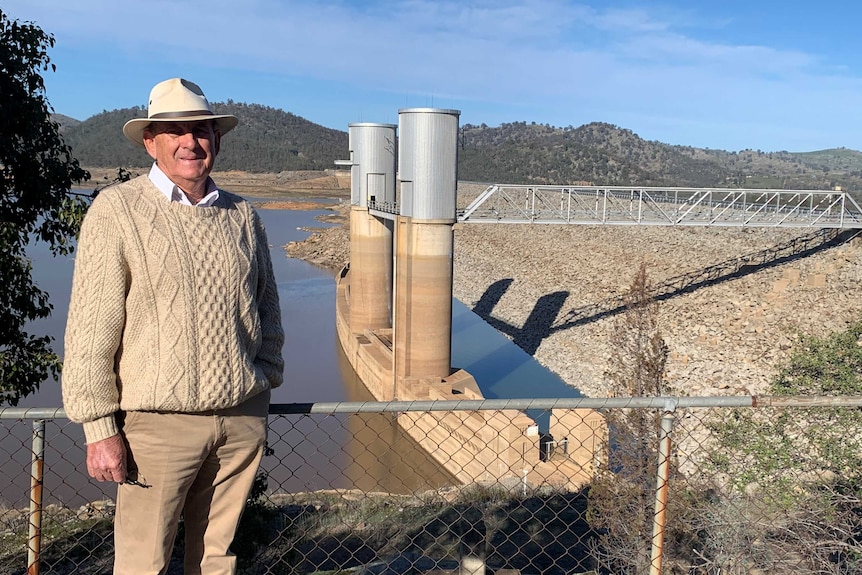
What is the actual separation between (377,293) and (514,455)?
469 inches

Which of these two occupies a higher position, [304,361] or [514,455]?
[514,455]

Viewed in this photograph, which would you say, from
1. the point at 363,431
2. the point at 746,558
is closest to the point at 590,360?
the point at 363,431

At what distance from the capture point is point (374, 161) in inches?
931

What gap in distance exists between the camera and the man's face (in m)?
2.44

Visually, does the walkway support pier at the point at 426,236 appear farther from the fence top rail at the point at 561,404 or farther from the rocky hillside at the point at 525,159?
the rocky hillside at the point at 525,159

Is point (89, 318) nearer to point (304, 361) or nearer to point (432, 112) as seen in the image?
point (432, 112)

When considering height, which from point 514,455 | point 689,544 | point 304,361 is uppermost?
point 689,544

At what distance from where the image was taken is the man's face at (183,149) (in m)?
2.44

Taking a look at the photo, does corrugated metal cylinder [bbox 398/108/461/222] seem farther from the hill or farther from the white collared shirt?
the hill

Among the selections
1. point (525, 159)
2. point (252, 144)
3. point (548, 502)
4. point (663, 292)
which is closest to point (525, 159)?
point (525, 159)

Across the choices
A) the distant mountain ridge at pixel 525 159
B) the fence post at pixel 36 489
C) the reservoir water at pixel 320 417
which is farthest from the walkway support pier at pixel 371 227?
the distant mountain ridge at pixel 525 159

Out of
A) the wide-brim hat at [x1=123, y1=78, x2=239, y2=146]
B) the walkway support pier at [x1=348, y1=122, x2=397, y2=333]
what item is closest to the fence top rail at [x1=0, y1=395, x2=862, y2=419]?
the wide-brim hat at [x1=123, y1=78, x2=239, y2=146]

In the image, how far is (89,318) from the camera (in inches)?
90.5

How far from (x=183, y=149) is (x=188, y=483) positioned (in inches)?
47.3
